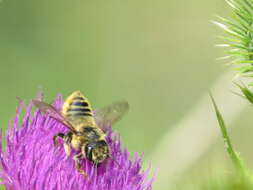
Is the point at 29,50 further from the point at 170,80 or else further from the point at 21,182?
the point at 21,182

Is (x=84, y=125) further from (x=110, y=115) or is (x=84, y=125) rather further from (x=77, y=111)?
(x=110, y=115)

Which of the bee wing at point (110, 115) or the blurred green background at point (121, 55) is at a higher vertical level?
the blurred green background at point (121, 55)

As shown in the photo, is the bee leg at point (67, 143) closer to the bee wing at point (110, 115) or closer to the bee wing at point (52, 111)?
the bee wing at point (52, 111)

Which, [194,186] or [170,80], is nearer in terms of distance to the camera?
[194,186]

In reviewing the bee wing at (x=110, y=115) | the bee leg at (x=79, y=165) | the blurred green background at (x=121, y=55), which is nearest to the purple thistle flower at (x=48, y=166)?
the bee leg at (x=79, y=165)

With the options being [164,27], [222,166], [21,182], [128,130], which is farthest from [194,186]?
[164,27]

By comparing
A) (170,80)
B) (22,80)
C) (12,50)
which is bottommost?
(170,80)


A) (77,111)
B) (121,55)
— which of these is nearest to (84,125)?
(77,111)
